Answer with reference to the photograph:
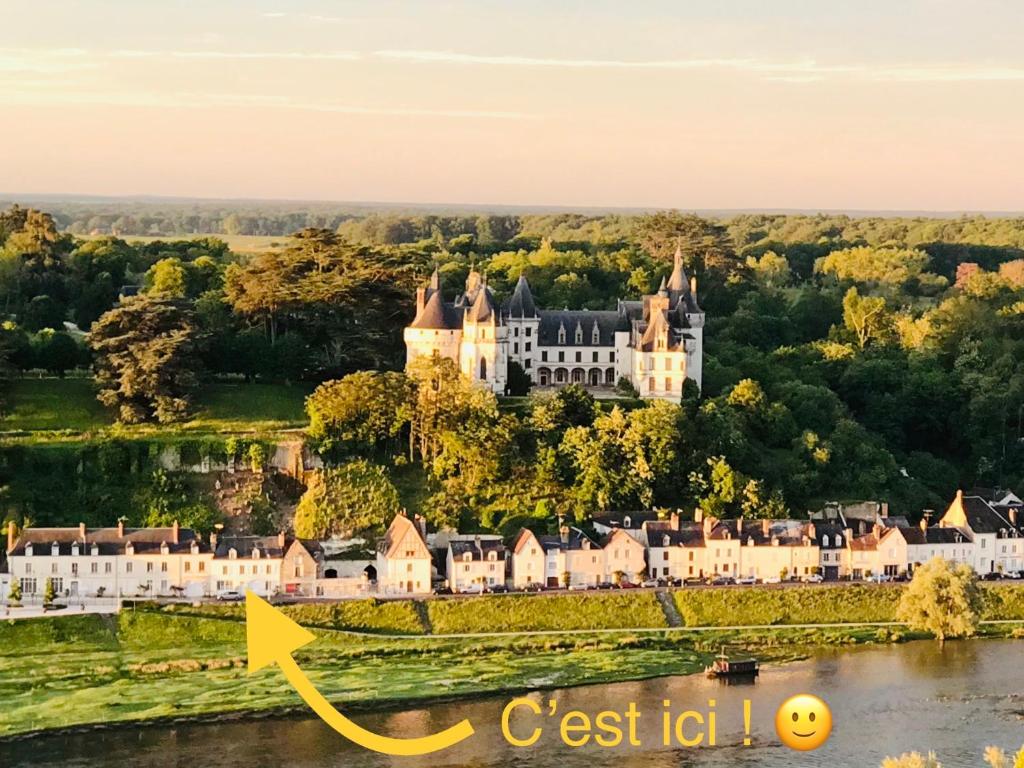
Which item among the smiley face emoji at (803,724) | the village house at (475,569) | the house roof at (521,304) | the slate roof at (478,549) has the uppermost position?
the house roof at (521,304)

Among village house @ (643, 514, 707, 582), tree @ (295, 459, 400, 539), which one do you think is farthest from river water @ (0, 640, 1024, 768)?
tree @ (295, 459, 400, 539)

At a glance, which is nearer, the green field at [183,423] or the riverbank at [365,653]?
the riverbank at [365,653]

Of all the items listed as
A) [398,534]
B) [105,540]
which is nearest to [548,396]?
[398,534]

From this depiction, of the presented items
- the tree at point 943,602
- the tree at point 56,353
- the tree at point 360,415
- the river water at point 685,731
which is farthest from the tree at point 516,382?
the river water at point 685,731

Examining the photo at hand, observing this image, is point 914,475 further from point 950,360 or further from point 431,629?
point 431,629

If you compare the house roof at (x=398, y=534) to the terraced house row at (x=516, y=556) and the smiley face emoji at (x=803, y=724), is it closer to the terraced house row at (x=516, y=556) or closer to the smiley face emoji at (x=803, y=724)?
the terraced house row at (x=516, y=556)

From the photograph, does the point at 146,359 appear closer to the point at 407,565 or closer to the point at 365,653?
the point at 407,565

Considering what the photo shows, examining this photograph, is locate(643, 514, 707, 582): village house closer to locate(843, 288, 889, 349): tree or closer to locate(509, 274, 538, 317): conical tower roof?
locate(509, 274, 538, 317): conical tower roof
